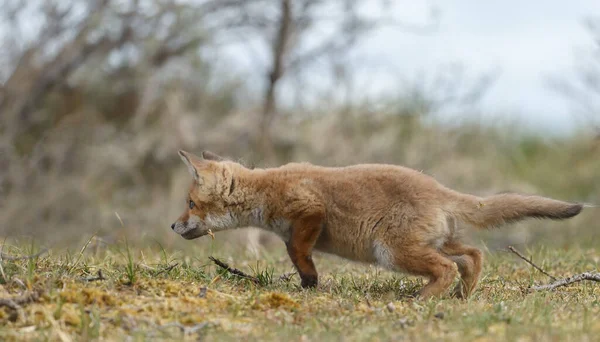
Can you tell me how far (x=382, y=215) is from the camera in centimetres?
581

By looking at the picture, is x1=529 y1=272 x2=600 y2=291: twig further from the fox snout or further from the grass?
the fox snout

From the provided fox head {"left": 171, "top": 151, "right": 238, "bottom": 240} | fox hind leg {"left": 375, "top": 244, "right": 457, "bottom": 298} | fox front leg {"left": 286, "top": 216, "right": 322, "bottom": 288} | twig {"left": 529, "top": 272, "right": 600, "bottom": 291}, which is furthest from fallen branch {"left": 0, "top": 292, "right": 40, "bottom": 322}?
twig {"left": 529, "top": 272, "right": 600, "bottom": 291}

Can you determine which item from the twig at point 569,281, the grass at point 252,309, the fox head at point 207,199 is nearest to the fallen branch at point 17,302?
the grass at point 252,309

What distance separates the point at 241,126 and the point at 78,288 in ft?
37.3

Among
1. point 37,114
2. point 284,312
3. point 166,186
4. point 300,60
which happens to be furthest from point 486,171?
point 284,312

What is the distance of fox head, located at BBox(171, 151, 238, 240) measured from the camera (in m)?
6.50

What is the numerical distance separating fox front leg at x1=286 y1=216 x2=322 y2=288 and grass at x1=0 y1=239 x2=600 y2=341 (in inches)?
4.3

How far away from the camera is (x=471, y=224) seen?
584 cm

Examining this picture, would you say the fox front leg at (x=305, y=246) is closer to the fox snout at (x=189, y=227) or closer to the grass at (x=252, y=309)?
the grass at (x=252, y=309)

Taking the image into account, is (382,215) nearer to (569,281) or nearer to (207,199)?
(569,281)

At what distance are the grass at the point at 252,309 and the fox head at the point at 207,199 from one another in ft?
2.56

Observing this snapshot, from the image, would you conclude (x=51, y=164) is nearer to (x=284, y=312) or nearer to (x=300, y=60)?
(x=300, y=60)

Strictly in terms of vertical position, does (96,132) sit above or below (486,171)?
above

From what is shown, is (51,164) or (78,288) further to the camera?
(51,164)
